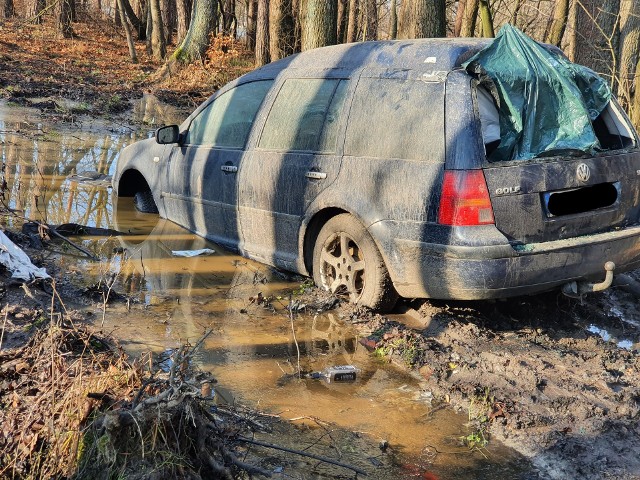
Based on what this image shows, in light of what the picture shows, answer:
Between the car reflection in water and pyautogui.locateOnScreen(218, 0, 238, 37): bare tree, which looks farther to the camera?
pyautogui.locateOnScreen(218, 0, 238, 37): bare tree

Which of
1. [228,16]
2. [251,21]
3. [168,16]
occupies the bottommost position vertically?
[251,21]

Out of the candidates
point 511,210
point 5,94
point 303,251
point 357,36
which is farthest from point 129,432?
point 357,36

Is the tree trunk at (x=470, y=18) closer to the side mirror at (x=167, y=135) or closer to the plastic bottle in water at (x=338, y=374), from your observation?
the side mirror at (x=167, y=135)

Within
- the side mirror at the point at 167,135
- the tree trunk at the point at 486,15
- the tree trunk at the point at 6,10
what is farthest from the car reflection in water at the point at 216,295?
the tree trunk at the point at 6,10

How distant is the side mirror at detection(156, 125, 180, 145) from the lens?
7445 millimetres

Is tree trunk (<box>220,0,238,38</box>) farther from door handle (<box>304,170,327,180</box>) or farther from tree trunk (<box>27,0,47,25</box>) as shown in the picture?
door handle (<box>304,170,327,180</box>)

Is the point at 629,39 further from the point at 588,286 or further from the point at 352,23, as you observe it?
the point at 352,23

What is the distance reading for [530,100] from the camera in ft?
17.2

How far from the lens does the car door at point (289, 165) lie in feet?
19.4

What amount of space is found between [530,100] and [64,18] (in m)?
28.0

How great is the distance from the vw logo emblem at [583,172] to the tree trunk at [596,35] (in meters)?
7.58

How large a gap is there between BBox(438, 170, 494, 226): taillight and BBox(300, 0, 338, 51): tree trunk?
810cm

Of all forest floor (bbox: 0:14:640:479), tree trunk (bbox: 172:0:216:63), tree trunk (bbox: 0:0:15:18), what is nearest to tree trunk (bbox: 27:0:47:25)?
tree trunk (bbox: 0:0:15:18)

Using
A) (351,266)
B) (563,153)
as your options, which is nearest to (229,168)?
(351,266)
